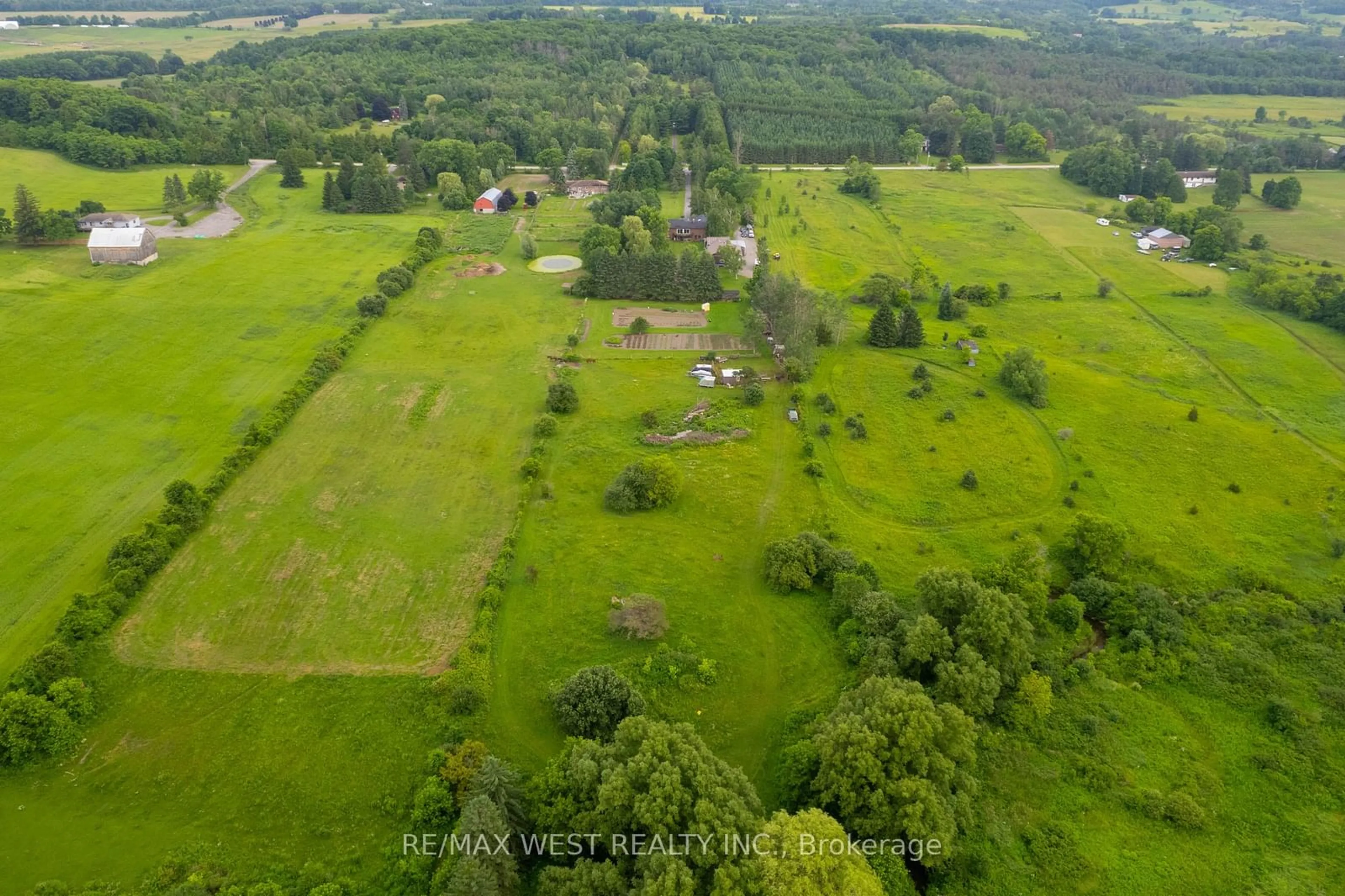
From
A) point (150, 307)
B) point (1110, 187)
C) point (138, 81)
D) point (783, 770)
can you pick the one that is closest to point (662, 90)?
point (1110, 187)

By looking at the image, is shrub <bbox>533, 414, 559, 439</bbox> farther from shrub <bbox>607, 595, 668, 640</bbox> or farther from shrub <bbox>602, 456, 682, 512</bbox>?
shrub <bbox>607, 595, 668, 640</bbox>

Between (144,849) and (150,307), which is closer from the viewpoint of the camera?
(144,849)

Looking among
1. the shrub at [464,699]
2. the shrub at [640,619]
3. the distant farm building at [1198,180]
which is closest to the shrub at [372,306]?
the shrub at [640,619]

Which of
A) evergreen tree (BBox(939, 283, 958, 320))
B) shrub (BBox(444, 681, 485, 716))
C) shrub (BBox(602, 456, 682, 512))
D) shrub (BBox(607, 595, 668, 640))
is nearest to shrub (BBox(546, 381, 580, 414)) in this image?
shrub (BBox(602, 456, 682, 512))

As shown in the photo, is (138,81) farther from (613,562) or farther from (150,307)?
(613,562)

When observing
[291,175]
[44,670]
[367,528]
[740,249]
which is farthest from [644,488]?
[291,175]

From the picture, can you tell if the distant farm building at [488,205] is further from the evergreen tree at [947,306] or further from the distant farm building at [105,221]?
the evergreen tree at [947,306]

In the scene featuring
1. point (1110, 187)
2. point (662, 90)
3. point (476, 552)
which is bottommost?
point (476, 552)
